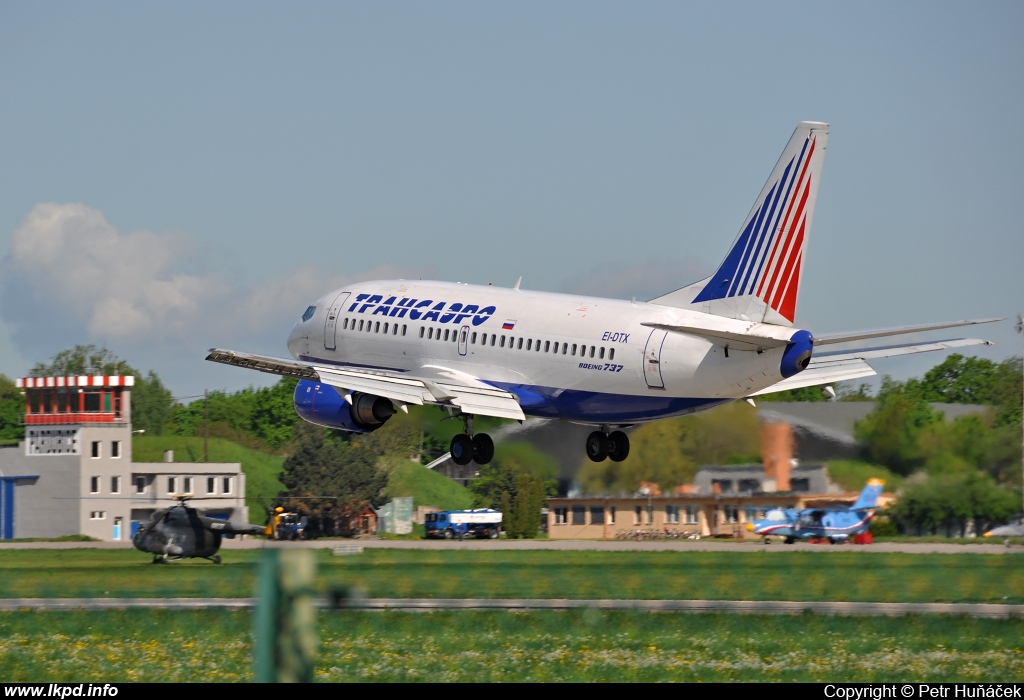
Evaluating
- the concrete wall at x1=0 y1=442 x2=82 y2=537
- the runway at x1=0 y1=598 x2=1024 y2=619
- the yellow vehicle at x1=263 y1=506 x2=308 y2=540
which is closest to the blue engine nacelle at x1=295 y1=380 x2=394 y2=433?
the runway at x1=0 y1=598 x2=1024 y2=619

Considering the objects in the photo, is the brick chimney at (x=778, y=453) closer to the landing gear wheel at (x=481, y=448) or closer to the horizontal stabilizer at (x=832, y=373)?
the horizontal stabilizer at (x=832, y=373)

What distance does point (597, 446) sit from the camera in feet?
153

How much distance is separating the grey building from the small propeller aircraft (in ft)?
104

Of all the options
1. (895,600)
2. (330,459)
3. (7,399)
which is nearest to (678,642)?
(895,600)

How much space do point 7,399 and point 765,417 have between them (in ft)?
408

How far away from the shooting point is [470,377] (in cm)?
4631

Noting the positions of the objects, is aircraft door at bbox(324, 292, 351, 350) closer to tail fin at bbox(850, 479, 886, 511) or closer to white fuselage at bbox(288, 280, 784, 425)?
white fuselage at bbox(288, 280, 784, 425)

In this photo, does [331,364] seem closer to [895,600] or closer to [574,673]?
[895,600]

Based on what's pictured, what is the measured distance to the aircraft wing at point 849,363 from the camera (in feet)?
151

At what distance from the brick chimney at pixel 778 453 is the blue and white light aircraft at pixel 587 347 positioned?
7.49ft

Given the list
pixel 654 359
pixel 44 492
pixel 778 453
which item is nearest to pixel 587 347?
pixel 654 359

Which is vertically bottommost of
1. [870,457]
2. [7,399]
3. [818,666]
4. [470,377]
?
[818,666]

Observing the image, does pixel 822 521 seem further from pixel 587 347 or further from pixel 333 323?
pixel 333 323

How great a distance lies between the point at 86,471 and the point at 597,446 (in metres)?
54.5
